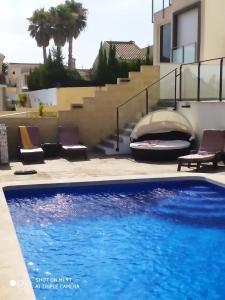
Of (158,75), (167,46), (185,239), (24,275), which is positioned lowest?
(185,239)

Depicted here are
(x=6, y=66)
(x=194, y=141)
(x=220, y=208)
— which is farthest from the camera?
(x=6, y=66)

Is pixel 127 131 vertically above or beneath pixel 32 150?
above

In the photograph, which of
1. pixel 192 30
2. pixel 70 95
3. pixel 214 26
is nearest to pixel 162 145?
pixel 214 26

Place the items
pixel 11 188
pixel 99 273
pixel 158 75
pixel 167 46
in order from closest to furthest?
pixel 99 273, pixel 11 188, pixel 158 75, pixel 167 46

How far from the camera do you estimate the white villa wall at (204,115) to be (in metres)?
12.7

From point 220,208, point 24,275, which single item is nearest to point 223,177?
point 220,208

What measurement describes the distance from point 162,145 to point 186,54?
887 cm

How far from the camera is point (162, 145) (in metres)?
13.0

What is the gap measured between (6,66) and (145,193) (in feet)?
229

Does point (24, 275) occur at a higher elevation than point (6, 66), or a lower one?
lower

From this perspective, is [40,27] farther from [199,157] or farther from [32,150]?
[199,157]

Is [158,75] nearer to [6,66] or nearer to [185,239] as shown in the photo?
[185,239]

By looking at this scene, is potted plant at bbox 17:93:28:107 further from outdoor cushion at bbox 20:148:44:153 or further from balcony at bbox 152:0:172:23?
outdoor cushion at bbox 20:148:44:153

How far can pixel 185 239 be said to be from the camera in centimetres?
686
